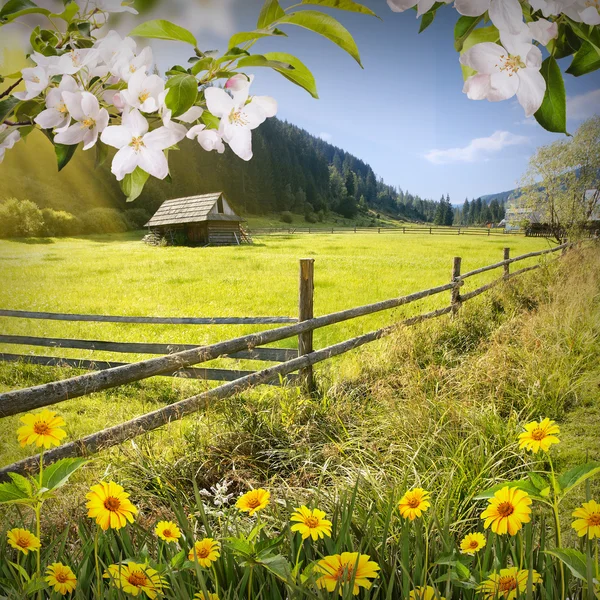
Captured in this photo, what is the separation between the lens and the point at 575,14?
0.50 meters

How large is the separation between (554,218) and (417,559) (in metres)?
2.72

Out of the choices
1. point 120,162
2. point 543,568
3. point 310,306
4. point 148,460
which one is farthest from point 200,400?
point 120,162

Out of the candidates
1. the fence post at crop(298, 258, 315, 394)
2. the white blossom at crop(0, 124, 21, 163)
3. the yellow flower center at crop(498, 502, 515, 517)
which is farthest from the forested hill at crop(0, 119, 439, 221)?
the yellow flower center at crop(498, 502, 515, 517)

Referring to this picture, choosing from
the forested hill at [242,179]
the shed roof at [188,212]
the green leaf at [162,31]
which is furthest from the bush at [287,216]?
the green leaf at [162,31]

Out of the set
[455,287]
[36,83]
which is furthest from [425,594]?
[455,287]

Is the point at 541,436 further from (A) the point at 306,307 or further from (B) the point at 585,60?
(A) the point at 306,307

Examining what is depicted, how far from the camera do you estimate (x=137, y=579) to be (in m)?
0.79

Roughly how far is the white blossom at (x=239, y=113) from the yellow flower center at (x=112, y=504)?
61 cm

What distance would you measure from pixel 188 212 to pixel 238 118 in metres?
2.13

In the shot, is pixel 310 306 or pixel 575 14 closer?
pixel 575 14

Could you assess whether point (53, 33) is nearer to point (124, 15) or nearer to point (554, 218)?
point (124, 15)

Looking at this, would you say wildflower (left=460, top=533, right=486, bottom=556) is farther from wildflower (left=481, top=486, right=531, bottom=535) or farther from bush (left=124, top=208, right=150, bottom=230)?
bush (left=124, top=208, right=150, bottom=230)

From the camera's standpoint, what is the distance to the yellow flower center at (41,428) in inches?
30.8

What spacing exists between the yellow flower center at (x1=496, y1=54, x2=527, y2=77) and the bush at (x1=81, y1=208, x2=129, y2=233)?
2.23 meters
